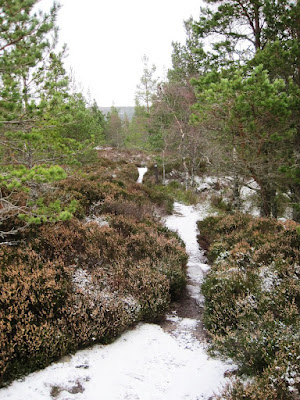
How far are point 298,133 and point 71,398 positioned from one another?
26.6 ft

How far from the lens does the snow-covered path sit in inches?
121

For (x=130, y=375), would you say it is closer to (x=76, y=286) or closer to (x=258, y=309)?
(x=76, y=286)

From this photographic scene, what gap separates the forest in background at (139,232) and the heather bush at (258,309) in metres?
0.02

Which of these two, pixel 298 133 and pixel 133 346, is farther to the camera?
pixel 298 133

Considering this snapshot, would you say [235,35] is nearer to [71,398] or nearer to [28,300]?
[28,300]

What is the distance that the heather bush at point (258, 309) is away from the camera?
275cm

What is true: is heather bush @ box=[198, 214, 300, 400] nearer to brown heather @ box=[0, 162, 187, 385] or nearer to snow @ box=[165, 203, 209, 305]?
snow @ box=[165, 203, 209, 305]

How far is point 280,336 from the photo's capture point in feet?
10.7

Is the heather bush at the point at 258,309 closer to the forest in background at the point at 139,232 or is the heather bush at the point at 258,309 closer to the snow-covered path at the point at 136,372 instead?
the forest in background at the point at 139,232

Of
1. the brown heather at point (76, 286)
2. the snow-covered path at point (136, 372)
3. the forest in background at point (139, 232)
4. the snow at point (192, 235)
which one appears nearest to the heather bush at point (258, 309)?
the forest in background at point (139, 232)

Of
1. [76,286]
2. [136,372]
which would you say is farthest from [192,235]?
[136,372]

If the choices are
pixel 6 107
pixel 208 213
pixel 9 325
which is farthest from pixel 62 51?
pixel 208 213

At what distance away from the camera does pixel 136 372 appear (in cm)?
348

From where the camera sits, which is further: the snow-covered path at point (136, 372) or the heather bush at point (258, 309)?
the snow-covered path at point (136, 372)
